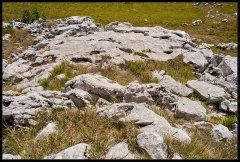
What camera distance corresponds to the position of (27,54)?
71.9ft

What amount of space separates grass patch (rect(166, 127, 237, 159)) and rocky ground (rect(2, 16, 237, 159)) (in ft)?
0.49

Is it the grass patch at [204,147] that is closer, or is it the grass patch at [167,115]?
the grass patch at [204,147]

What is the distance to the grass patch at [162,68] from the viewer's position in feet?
55.1

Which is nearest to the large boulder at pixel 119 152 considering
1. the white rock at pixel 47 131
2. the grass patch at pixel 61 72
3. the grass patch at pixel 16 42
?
the white rock at pixel 47 131

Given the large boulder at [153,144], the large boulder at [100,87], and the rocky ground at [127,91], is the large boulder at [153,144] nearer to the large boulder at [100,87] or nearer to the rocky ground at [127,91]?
the rocky ground at [127,91]

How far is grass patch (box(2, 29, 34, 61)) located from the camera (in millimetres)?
26833

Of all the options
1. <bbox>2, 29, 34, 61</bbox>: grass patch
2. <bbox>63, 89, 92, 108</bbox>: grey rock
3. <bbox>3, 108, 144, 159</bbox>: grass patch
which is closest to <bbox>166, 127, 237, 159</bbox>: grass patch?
<bbox>3, 108, 144, 159</bbox>: grass patch

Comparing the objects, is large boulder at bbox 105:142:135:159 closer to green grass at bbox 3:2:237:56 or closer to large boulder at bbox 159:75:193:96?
large boulder at bbox 159:75:193:96

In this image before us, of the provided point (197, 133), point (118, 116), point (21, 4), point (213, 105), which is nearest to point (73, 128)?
point (118, 116)

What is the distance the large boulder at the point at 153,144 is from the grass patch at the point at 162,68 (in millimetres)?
7480

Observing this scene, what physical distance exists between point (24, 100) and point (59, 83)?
159 inches

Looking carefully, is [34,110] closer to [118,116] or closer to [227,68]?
[118,116]

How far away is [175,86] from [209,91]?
1.36 metres

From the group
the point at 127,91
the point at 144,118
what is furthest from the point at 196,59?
the point at 144,118
